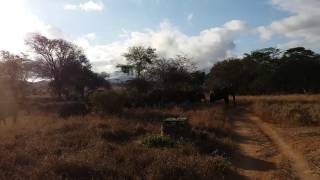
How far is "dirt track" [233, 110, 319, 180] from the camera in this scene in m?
12.9

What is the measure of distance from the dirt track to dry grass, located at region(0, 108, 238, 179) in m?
0.70

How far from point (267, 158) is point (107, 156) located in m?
5.09

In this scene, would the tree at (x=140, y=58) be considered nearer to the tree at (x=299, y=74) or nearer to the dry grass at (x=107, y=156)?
the tree at (x=299, y=74)

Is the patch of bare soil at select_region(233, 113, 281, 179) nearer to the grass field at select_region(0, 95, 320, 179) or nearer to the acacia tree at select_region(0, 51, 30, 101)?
the grass field at select_region(0, 95, 320, 179)

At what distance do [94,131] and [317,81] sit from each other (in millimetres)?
46411

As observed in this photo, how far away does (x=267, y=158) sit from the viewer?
15328 millimetres

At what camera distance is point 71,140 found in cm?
1730

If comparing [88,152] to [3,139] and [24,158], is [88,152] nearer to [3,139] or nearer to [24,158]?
[24,158]

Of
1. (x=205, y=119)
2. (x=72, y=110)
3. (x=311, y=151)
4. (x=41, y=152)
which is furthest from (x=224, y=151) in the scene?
(x=72, y=110)

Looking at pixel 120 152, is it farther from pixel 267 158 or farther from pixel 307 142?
pixel 307 142

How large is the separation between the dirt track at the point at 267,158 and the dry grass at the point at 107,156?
2.31 ft

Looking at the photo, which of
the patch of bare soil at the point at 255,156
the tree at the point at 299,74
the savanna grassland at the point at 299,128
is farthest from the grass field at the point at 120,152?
the tree at the point at 299,74

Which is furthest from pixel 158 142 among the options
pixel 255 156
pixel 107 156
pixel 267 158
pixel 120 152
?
pixel 267 158

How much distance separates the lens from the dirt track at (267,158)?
510 inches
